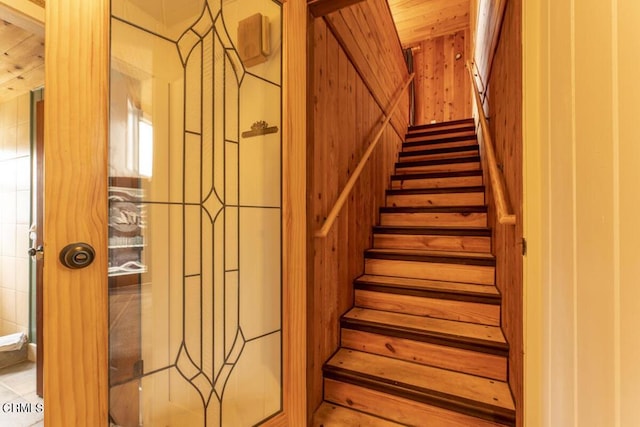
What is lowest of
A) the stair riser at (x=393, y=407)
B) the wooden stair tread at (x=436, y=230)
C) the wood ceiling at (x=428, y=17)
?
the stair riser at (x=393, y=407)

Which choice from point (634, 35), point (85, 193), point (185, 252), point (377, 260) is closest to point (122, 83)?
point (85, 193)

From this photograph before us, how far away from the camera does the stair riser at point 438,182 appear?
3006 millimetres

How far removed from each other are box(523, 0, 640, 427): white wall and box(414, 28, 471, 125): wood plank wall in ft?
16.8

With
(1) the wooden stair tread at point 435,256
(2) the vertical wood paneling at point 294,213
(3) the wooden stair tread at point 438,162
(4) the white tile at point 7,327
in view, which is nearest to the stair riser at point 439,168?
(3) the wooden stair tread at point 438,162

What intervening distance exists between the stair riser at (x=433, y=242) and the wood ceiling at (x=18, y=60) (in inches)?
106

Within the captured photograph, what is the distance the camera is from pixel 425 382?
5.16 feet

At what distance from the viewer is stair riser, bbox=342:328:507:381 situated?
160 centimetres

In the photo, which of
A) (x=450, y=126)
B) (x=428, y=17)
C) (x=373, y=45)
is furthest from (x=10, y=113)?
(x=428, y=17)

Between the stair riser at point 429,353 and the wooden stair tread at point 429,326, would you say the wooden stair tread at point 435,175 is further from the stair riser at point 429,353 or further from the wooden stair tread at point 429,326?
the stair riser at point 429,353

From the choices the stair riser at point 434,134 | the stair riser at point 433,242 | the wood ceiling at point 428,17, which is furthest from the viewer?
the wood ceiling at point 428,17

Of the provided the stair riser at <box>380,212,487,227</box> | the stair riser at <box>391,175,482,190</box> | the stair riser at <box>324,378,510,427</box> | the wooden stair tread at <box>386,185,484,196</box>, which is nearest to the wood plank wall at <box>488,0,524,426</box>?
the stair riser at <box>324,378,510,427</box>

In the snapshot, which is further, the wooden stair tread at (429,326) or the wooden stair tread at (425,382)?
the wooden stair tread at (429,326)

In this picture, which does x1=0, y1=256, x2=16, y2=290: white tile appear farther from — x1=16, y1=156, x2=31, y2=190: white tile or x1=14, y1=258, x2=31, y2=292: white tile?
x1=16, y1=156, x2=31, y2=190: white tile

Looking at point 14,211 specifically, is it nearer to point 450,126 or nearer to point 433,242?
point 433,242
